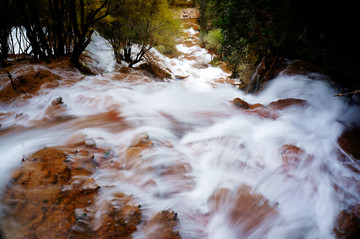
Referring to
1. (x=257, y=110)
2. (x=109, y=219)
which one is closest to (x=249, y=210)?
(x=109, y=219)

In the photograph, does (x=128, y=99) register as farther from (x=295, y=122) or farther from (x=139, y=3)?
(x=139, y=3)

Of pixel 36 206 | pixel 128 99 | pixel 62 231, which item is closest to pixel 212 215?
pixel 62 231

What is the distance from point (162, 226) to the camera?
2.11 m

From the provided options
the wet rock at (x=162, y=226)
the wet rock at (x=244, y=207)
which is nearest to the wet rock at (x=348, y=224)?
the wet rock at (x=244, y=207)

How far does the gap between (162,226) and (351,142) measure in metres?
4.16

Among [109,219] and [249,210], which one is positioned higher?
[109,219]

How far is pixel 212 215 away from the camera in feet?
7.79

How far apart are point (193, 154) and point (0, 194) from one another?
2.93 m

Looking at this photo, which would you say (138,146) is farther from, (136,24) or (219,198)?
(136,24)

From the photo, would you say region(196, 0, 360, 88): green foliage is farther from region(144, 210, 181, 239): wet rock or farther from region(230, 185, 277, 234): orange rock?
region(144, 210, 181, 239): wet rock

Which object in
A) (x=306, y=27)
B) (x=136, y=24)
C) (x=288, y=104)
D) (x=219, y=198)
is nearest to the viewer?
(x=219, y=198)

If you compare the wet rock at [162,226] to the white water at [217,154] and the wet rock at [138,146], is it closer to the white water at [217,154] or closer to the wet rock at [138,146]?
the white water at [217,154]

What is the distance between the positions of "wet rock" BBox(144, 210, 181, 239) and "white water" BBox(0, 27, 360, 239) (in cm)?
10

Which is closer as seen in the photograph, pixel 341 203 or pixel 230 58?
pixel 341 203
